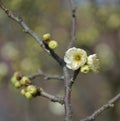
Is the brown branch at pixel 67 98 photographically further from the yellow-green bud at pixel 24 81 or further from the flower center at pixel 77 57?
the yellow-green bud at pixel 24 81

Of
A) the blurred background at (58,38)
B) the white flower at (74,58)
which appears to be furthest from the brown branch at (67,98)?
the blurred background at (58,38)

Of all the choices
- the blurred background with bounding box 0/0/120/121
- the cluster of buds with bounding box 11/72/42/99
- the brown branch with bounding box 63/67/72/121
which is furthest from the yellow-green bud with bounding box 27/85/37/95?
the blurred background with bounding box 0/0/120/121

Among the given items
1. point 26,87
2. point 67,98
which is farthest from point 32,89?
point 67,98

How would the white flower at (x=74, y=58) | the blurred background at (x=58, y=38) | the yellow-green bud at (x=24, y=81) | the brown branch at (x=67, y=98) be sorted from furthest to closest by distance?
the blurred background at (x=58, y=38) → the yellow-green bud at (x=24, y=81) → the white flower at (x=74, y=58) → the brown branch at (x=67, y=98)

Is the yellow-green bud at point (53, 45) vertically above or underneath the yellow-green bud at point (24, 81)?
above

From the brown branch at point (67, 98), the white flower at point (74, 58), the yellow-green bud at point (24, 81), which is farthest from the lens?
the yellow-green bud at point (24, 81)

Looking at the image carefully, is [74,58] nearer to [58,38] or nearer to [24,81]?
[24,81]

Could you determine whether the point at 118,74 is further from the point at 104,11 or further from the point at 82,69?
the point at 82,69

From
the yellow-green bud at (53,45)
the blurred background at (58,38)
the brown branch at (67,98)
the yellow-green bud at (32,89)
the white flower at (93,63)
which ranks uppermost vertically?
the blurred background at (58,38)
